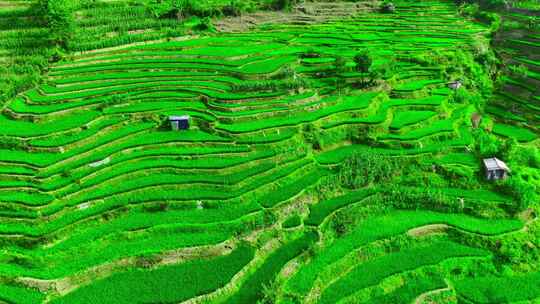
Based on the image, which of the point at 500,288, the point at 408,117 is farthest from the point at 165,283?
the point at 408,117

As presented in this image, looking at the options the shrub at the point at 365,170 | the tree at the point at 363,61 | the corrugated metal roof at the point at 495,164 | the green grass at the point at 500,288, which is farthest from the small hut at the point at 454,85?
the green grass at the point at 500,288

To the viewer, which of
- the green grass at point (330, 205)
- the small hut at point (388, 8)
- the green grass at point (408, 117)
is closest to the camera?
the green grass at point (330, 205)

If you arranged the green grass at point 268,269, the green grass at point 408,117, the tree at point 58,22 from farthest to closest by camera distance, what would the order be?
1. the tree at point 58,22
2. the green grass at point 408,117
3. the green grass at point 268,269

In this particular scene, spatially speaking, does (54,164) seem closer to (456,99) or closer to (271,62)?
(271,62)

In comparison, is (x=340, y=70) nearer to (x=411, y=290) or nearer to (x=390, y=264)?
(x=390, y=264)

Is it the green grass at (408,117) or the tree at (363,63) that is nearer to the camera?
the green grass at (408,117)

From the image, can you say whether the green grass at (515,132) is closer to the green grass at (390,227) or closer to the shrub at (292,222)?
the green grass at (390,227)

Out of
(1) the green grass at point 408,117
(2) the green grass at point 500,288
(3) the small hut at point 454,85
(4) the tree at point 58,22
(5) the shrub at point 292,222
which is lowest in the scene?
(2) the green grass at point 500,288

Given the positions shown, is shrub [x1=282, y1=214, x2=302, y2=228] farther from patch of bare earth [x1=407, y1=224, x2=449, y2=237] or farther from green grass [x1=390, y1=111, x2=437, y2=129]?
green grass [x1=390, y1=111, x2=437, y2=129]

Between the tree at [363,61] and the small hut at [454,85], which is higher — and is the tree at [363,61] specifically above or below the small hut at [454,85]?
above
